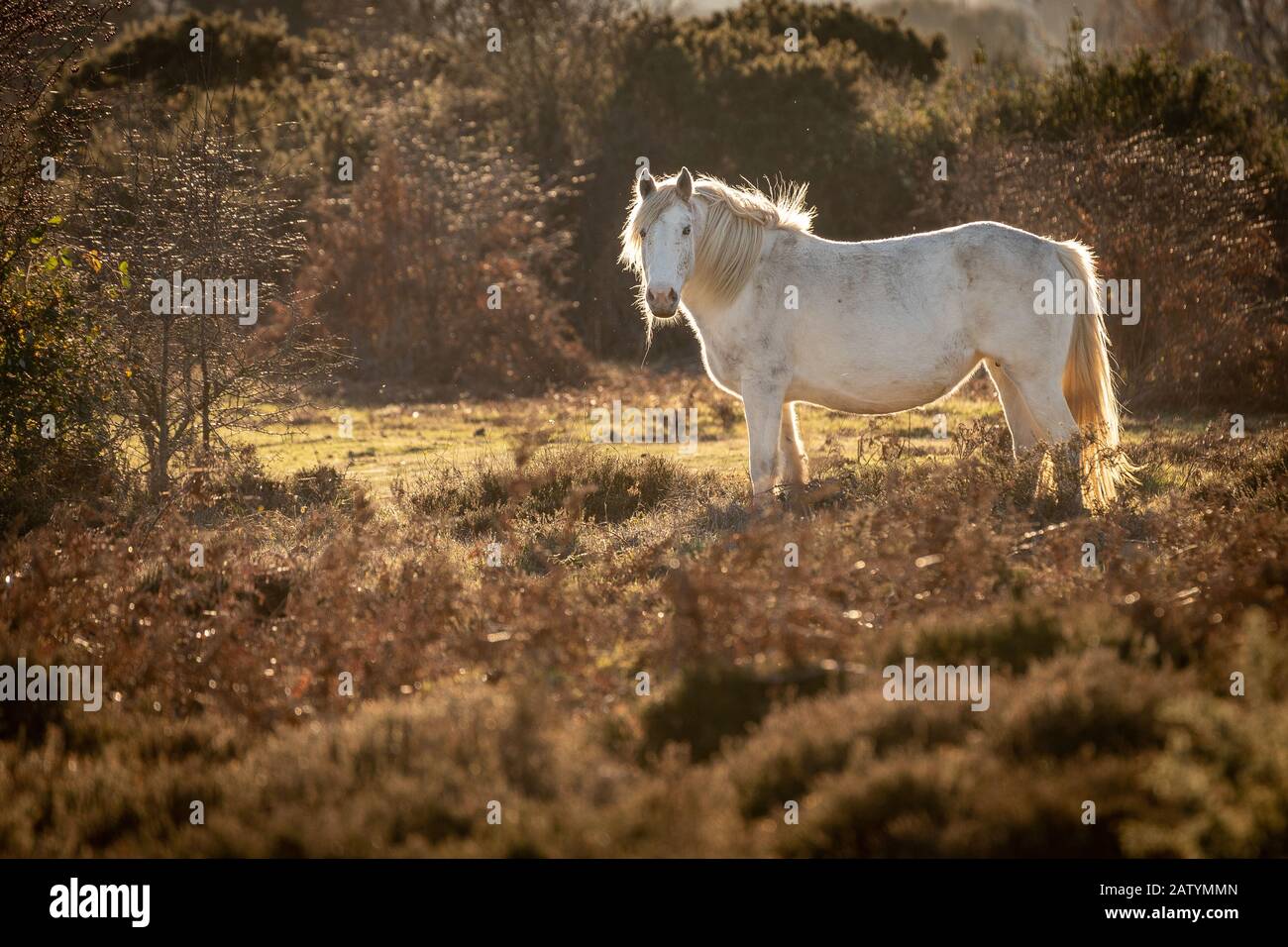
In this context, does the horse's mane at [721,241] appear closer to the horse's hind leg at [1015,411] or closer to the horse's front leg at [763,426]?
the horse's front leg at [763,426]

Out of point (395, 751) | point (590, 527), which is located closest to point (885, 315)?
point (590, 527)

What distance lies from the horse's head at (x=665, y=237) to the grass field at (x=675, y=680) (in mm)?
1579

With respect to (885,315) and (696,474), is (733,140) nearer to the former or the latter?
(696,474)

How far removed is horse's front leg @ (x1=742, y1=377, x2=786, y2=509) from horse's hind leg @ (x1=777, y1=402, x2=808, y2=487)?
0.19 metres

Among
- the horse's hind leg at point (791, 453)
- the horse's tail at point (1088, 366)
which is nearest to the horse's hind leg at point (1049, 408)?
the horse's tail at point (1088, 366)

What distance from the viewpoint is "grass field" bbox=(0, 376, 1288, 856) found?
4117mm

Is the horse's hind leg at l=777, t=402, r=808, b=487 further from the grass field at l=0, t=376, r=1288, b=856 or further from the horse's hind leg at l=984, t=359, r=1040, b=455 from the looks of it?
the horse's hind leg at l=984, t=359, r=1040, b=455

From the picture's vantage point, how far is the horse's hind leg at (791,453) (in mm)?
8633

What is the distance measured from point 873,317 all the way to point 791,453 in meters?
1.09

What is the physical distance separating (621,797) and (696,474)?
6389 mm

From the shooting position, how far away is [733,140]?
77.9 feet

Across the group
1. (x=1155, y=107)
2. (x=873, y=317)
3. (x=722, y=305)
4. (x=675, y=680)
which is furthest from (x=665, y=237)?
(x=1155, y=107)

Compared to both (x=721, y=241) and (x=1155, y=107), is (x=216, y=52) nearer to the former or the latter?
(x=1155, y=107)

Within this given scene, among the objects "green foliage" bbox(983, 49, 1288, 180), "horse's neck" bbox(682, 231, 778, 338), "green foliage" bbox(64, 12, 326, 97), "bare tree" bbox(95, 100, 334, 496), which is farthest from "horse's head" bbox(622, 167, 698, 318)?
"green foliage" bbox(64, 12, 326, 97)
